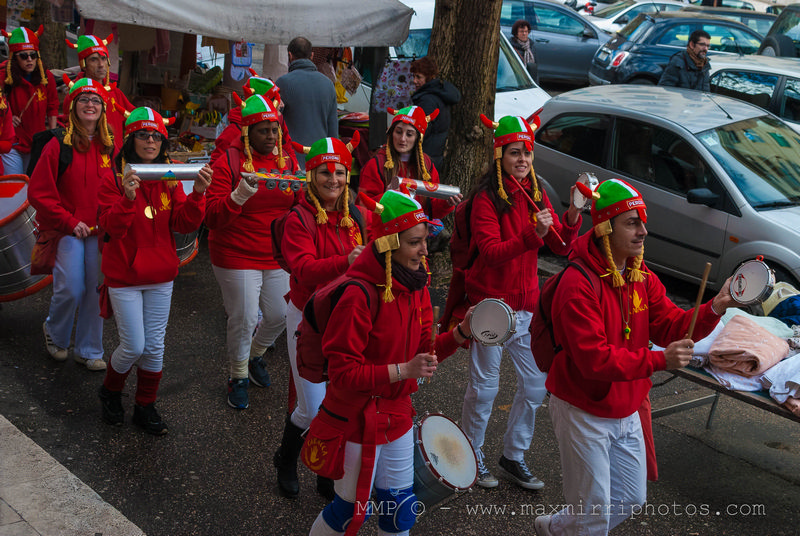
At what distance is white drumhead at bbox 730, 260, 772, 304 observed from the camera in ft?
12.4

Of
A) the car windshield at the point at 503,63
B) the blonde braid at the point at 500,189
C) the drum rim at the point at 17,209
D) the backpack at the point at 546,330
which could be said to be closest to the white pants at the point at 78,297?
the drum rim at the point at 17,209

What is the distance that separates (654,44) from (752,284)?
443 inches

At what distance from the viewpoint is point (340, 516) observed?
3525 mm

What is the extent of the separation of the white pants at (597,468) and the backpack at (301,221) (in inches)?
56.7

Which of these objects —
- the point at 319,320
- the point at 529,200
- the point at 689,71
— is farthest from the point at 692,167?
the point at 319,320

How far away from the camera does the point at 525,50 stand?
1309cm

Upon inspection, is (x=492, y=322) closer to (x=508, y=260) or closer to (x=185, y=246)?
(x=508, y=260)

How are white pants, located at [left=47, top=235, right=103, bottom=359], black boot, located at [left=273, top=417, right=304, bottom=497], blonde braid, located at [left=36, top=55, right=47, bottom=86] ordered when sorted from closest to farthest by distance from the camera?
1. black boot, located at [left=273, top=417, right=304, bottom=497]
2. white pants, located at [left=47, top=235, right=103, bottom=359]
3. blonde braid, located at [left=36, top=55, right=47, bottom=86]

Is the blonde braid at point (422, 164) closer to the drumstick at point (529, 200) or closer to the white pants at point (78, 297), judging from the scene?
the drumstick at point (529, 200)

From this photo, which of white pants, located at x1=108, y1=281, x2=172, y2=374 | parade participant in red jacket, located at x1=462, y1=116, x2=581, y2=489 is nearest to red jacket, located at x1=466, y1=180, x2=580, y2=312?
parade participant in red jacket, located at x1=462, y1=116, x2=581, y2=489

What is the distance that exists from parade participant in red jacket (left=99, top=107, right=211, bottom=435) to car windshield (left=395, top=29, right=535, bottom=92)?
6169 mm

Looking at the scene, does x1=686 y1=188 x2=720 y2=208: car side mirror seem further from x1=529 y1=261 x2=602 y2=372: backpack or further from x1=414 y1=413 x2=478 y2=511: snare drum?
x1=414 y1=413 x2=478 y2=511: snare drum

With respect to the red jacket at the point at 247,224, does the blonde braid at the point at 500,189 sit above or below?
above

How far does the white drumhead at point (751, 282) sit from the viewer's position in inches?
148
